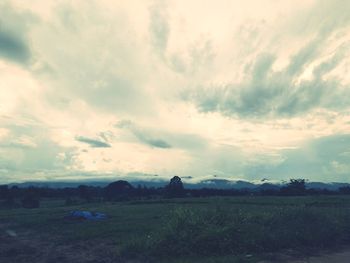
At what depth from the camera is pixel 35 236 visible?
20656 millimetres

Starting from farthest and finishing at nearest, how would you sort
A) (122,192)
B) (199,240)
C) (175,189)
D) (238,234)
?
(122,192)
(175,189)
(238,234)
(199,240)

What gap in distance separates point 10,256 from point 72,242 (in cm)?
307

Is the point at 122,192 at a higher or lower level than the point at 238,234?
higher

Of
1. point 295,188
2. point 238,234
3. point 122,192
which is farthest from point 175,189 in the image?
point 238,234

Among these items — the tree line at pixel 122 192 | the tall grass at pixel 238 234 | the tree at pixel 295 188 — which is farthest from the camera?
the tree at pixel 295 188

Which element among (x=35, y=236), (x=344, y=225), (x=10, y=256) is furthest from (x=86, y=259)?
(x=344, y=225)

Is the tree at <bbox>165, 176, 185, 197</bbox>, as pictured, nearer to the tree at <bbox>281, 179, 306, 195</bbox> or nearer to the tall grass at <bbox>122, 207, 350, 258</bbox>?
the tree at <bbox>281, 179, 306, 195</bbox>

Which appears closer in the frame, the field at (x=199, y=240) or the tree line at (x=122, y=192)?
the field at (x=199, y=240)

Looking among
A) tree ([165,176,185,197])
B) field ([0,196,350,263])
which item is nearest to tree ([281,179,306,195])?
tree ([165,176,185,197])

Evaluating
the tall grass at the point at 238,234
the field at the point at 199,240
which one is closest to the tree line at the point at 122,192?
the field at the point at 199,240

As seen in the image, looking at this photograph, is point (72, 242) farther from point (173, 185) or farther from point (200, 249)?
point (173, 185)

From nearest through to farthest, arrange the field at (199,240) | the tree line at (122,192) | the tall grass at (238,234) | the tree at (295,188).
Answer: the field at (199,240) < the tall grass at (238,234) < the tree line at (122,192) < the tree at (295,188)

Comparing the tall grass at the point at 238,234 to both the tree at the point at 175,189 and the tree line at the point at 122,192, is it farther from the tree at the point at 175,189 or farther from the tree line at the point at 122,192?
the tree at the point at 175,189

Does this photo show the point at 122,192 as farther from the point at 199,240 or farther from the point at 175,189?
the point at 199,240
